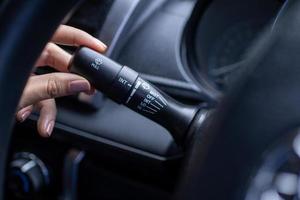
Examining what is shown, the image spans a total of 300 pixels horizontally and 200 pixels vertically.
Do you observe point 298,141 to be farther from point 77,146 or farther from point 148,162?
point 77,146

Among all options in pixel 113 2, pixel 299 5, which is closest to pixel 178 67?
pixel 113 2

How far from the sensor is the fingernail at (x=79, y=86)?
30.5 inches

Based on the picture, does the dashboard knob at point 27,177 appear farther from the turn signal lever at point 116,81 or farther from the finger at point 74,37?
the turn signal lever at point 116,81

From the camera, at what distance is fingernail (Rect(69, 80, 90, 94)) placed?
775mm

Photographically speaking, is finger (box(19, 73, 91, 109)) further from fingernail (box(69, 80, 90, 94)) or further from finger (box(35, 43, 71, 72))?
finger (box(35, 43, 71, 72))

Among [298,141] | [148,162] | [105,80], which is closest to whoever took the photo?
[298,141]

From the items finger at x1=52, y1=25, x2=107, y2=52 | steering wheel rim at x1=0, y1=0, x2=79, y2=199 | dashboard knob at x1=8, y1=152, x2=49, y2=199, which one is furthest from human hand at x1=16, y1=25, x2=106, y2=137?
steering wheel rim at x1=0, y1=0, x2=79, y2=199

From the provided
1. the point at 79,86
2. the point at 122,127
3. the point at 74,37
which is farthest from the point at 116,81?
the point at 122,127

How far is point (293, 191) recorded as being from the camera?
1.47 feet

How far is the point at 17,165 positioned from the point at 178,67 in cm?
30

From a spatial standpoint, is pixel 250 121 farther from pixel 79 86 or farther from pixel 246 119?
pixel 79 86

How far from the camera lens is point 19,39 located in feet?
1.33

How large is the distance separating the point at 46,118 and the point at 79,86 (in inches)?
5.9

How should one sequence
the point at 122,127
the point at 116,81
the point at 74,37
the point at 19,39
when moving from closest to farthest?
the point at 19,39, the point at 116,81, the point at 74,37, the point at 122,127
